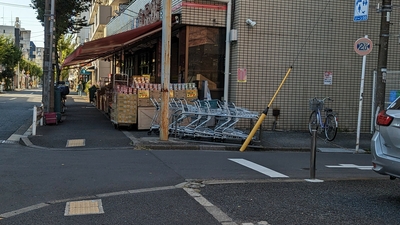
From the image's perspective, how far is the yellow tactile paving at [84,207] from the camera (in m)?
5.25

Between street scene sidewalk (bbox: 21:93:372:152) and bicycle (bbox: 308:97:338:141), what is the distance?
323 millimetres

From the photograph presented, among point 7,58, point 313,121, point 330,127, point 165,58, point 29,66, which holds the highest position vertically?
point 29,66

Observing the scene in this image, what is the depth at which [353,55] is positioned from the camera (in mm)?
15094

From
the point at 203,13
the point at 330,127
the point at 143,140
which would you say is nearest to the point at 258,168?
the point at 143,140

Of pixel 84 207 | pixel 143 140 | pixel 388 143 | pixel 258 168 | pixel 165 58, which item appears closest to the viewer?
pixel 84 207

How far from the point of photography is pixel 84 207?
547 centimetres

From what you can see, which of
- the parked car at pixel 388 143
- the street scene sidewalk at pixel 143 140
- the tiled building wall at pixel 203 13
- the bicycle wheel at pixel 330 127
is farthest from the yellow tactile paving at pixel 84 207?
the tiled building wall at pixel 203 13

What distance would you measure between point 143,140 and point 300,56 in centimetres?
654

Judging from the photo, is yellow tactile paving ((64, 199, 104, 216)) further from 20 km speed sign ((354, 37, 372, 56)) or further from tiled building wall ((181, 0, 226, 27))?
tiled building wall ((181, 0, 226, 27))

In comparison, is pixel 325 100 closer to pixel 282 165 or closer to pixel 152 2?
pixel 282 165

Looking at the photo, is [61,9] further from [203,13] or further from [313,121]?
[313,121]

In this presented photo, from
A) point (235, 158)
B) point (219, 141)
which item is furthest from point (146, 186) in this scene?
point (219, 141)

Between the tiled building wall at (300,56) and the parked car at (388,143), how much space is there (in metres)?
8.11

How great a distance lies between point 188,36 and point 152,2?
138 inches
